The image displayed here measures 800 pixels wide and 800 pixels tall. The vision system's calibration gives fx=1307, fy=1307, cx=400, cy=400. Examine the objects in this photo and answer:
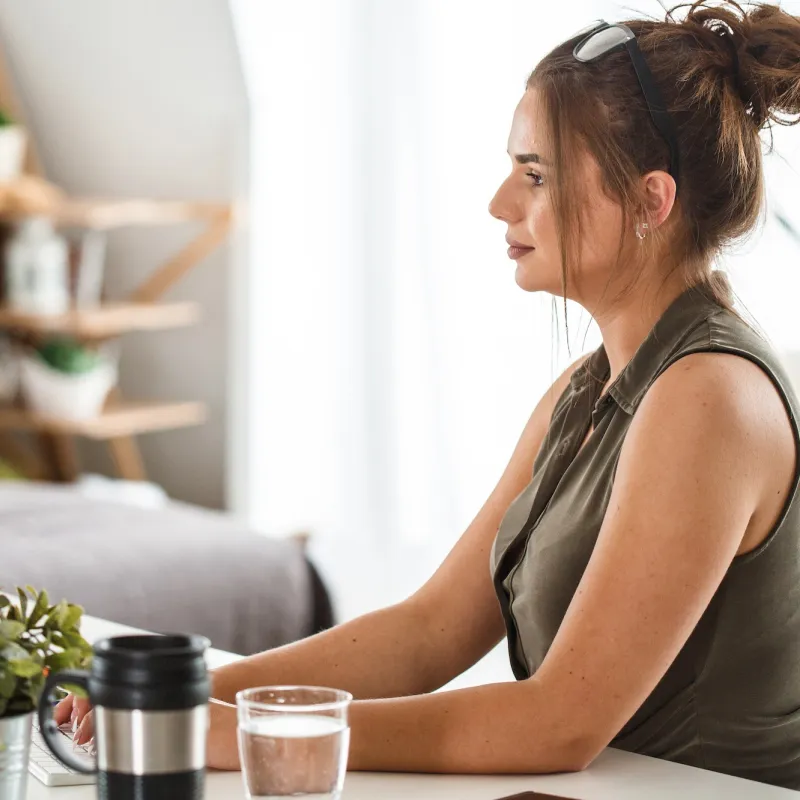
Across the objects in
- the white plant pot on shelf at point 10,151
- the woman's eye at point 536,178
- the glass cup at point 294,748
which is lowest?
the glass cup at point 294,748

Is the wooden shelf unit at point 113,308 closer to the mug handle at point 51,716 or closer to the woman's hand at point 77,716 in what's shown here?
the woman's hand at point 77,716

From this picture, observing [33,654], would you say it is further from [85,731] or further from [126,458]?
[126,458]

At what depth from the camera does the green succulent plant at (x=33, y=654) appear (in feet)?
2.48

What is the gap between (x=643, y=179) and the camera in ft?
4.16

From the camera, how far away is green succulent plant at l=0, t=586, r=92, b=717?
0.75 metres

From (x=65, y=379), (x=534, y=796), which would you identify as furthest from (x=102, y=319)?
(x=534, y=796)

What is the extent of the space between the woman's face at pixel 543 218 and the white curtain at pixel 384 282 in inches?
68.0

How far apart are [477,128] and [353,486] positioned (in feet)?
3.67

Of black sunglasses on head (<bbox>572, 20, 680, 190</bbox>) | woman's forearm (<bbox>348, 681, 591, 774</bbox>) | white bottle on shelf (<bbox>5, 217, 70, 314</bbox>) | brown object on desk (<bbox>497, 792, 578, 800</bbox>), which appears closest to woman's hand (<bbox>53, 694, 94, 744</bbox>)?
woman's forearm (<bbox>348, 681, 591, 774</bbox>)

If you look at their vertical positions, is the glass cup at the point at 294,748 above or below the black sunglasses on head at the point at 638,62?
below

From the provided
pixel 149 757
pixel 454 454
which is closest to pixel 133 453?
pixel 454 454

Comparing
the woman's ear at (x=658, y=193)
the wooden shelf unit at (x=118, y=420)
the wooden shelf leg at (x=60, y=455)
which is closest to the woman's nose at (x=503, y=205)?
the woman's ear at (x=658, y=193)

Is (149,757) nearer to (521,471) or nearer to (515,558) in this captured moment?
(515,558)

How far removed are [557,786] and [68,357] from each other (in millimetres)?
3334
